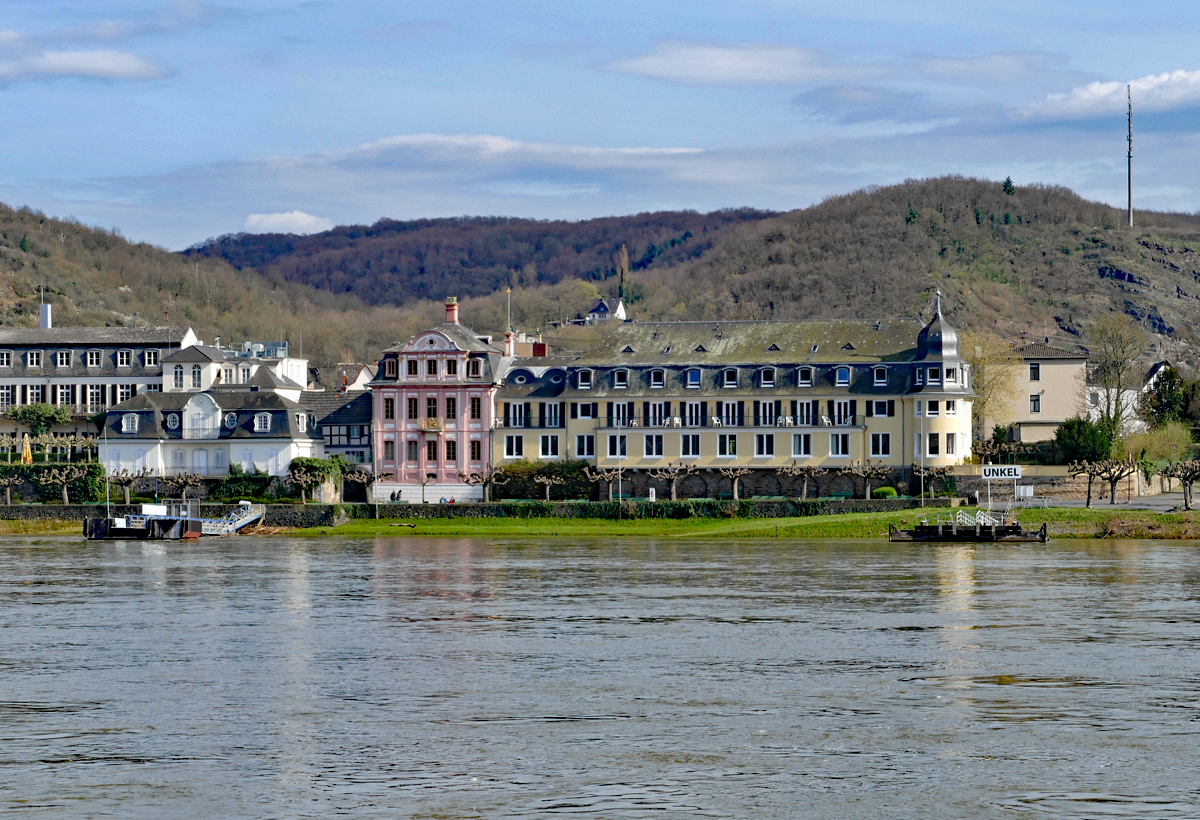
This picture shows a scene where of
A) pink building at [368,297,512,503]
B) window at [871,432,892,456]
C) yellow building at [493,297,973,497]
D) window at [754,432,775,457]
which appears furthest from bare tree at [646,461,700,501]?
pink building at [368,297,512,503]

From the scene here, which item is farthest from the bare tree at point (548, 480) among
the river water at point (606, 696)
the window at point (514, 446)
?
the river water at point (606, 696)

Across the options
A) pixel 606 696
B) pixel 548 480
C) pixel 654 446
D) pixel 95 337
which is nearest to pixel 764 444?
pixel 654 446

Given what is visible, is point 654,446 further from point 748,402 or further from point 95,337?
point 95,337

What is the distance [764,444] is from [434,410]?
76.3 ft

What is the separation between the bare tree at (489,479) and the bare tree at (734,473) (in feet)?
46.0

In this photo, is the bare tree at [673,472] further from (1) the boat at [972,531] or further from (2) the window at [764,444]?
(1) the boat at [972,531]

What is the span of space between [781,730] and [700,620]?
634 inches

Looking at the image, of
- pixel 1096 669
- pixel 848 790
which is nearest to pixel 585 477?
pixel 1096 669

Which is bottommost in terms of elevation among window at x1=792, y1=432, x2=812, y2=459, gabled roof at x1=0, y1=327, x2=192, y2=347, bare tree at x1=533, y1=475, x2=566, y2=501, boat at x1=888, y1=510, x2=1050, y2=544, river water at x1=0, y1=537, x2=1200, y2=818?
river water at x1=0, y1=537, x2=1200, y2=818

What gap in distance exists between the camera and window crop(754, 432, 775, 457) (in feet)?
312

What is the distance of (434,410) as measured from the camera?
103 meters

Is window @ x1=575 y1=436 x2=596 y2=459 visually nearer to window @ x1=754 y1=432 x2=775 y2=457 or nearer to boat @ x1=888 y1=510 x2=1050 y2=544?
window @ x1=754 y1=432 x2=775 y2=457

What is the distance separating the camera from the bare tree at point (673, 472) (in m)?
93.6

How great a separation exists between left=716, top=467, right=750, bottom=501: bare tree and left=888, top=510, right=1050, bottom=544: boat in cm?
1444
